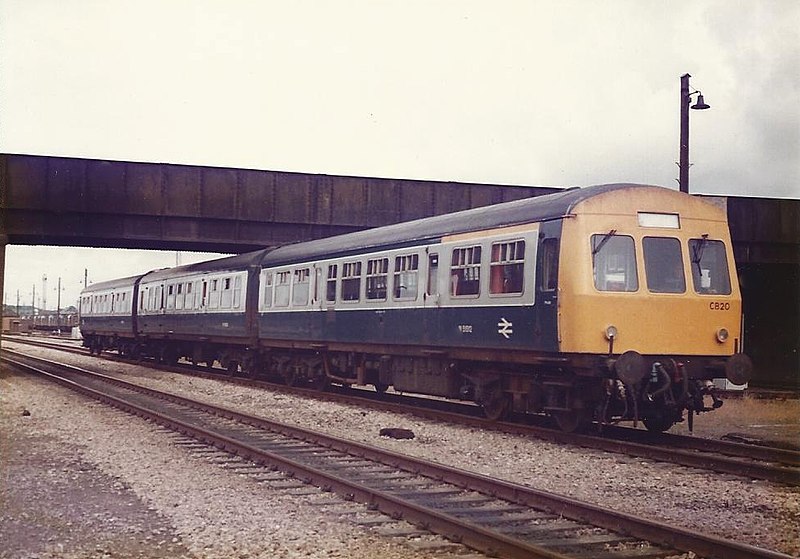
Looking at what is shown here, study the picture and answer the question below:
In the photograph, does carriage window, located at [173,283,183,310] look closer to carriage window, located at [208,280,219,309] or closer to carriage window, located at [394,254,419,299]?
carriage window, located at [208,280,219,309]

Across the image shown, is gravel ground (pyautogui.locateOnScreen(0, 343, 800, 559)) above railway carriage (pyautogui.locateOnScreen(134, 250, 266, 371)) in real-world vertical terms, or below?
below

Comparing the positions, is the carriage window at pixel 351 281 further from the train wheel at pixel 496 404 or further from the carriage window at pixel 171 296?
the carriage window at pixel 171 296

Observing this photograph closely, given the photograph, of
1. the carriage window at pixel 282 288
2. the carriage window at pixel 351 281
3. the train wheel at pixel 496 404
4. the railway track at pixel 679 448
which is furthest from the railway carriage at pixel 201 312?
the train wheel at pixel 496 404

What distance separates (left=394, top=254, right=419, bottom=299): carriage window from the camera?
15406mm

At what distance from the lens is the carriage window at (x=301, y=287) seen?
65.0ft

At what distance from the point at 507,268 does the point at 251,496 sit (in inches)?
222

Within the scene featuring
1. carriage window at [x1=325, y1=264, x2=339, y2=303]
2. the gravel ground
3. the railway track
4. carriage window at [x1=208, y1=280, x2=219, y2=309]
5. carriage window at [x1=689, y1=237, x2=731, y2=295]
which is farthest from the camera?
carriage window at [x1=208, y1=280, x2=219, y2=309]

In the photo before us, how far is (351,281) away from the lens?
1778cm

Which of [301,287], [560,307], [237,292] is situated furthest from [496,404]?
[237,292]

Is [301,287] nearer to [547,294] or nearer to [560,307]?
[547,294]

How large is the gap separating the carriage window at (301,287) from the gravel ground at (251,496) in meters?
5.86

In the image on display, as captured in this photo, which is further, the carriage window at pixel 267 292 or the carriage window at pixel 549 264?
the carriage window at pixel 267 292

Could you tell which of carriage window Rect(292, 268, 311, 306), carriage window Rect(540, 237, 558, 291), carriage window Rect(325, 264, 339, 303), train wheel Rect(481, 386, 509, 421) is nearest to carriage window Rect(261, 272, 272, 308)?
carriage window Rect(292, 268, 311, 306)

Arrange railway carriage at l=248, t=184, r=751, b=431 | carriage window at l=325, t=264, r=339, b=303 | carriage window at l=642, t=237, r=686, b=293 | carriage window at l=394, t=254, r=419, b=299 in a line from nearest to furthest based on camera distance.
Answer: railway carriage at l=248, t=184, r=751, b=431
carriage window at l=642, t=237, r=686, b=293
carriage window at l=394, t=254, r=419, b=299
carriage window at l=325, t=264, r=339, b=303
